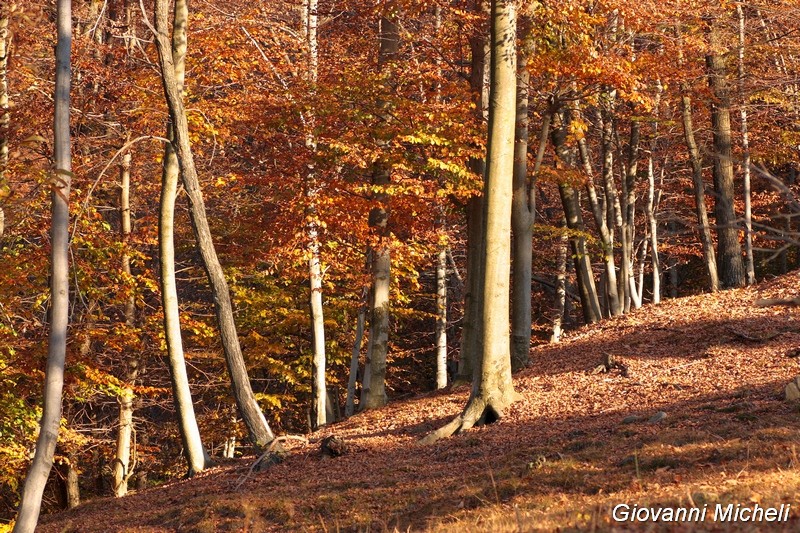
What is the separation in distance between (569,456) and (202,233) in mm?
7575

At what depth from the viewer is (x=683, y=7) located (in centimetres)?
1769

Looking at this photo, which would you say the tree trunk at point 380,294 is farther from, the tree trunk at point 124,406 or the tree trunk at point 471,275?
the tree trunk at point 124,406

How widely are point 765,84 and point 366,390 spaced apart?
993 cm

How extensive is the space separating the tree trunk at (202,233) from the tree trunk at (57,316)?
100 inches

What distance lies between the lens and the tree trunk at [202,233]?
14.4 m

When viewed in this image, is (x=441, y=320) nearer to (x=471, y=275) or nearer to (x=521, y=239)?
(x=471, y=275)

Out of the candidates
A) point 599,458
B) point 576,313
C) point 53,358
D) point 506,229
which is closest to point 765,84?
point 506,229

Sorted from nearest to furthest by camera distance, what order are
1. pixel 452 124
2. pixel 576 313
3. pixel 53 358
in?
pixel 53 358 → pixel 452 124 → pixel 576 313

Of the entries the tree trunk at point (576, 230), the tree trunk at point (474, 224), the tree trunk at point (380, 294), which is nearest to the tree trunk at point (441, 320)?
the tree trunk at point (576, 230)

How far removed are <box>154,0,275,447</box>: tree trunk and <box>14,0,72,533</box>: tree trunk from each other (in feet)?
8.36

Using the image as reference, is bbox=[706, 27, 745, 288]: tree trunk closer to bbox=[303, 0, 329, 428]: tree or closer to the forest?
the forest

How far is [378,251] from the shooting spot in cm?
1814

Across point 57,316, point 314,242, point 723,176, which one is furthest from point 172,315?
point 723,176

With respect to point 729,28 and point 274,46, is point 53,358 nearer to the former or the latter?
point 274,46
